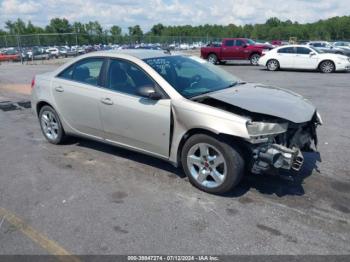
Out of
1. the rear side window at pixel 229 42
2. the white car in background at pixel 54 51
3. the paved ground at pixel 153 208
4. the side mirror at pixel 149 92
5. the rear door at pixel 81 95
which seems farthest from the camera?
the white car in background at pixel 54 51

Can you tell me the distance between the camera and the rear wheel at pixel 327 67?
18.2m

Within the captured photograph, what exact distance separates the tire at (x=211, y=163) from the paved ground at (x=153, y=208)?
152 mm

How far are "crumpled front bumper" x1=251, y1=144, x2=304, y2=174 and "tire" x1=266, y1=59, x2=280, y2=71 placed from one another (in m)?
17.3

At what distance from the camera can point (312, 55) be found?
1880cm

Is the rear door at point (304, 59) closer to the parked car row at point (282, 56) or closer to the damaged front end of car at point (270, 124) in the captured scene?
the parked car row at point (282, 56)

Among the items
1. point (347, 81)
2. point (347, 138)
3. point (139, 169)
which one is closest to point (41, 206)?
point (139, 169)

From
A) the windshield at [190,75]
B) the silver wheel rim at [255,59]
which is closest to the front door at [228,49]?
the silver wheel rim at [255,59]

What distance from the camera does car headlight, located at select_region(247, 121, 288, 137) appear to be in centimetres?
378

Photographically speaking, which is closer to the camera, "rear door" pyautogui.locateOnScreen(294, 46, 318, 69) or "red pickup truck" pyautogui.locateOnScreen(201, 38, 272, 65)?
"rear door" pyautogui.locateOnScreen(294, 46, 318, 69)

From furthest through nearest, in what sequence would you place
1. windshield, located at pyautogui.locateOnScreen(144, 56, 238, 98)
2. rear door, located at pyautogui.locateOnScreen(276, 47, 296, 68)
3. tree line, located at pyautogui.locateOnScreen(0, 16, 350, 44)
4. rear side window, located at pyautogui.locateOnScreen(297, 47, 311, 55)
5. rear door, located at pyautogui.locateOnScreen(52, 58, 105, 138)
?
1. tree line, located at pyautogui.locateOnScreen(0, 16, 350, 44)
2. rear door, located at pyautogui.locateOnScreen(276, 47, 296, 68)
3. rear side window, located at pyautogui.locateOnScreen(297, 47, 311, 55)
4. rear door, located at pyautogui.locateOnScreen(52, 58, 105, 138)
5. windshield, located at pyautogui.locateOnScreen(144, 56, 238, 98)

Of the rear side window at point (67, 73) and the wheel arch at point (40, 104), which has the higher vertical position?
the rear side window at point (67, 73)

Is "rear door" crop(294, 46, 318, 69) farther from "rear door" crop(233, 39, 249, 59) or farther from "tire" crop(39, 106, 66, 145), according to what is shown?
"tire" crop(39, 106, 66, 145)

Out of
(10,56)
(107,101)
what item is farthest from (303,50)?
(10,56)

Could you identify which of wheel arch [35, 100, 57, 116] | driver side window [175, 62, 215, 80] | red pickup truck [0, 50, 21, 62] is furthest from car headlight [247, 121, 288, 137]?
red pickup truck [0, 50, 21, 62]
